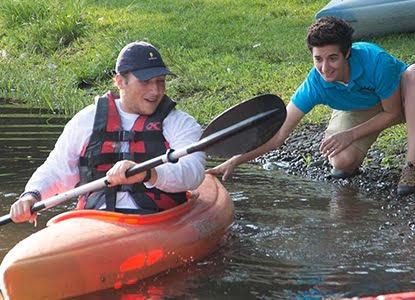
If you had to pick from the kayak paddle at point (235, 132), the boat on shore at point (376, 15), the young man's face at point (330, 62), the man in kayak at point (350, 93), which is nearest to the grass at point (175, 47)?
the boat on shore at point (376, 15)

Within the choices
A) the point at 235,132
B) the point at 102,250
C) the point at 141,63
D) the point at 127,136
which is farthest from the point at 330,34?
the point at 102,250

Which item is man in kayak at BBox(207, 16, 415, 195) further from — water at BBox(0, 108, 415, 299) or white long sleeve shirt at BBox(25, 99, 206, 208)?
white long sleeve shirt at BBox(25, 99, 206, 208)

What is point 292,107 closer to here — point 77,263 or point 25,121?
point 77,263

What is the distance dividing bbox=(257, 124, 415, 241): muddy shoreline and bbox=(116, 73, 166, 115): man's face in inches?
64.8

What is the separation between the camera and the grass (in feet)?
31.4

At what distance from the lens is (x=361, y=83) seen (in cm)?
643

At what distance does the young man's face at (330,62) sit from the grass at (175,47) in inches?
65.4

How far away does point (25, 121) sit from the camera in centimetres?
944

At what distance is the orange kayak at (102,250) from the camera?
4.61 metres

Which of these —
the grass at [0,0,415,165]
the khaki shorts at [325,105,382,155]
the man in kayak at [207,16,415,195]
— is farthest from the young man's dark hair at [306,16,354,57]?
the grass at [0,0,415,165]

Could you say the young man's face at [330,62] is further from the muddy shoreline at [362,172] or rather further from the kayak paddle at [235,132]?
the muddy shoreline at [362,172]

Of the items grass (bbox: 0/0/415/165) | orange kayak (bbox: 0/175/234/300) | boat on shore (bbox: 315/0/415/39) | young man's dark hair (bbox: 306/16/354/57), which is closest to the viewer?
orange kayak (bbox: 0/175/234/300)

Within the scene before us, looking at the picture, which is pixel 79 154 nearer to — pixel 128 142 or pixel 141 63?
pixel 128 142

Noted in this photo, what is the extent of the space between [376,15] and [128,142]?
565 centimetres
